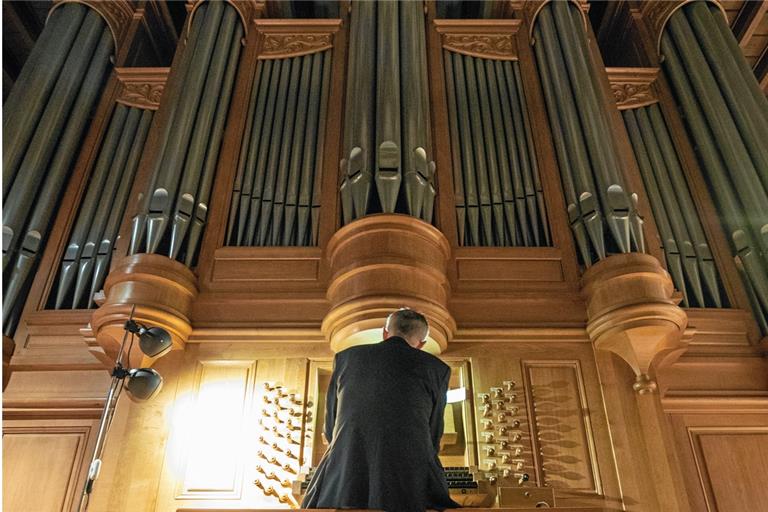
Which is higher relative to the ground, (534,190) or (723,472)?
(534,190)

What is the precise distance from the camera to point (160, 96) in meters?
6.94

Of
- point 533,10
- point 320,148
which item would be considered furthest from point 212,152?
point 533,10

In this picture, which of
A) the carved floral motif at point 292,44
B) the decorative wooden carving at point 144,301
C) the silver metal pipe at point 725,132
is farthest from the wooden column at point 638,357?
the carved floral motif at point 292,44

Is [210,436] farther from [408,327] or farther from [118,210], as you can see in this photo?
[118,210]

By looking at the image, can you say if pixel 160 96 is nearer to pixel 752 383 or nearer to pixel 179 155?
pixel 179 155

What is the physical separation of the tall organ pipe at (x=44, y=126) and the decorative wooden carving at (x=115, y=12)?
0.06m

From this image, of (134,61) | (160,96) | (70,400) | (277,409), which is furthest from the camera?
(134,61)

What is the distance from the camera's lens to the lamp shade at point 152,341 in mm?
3852

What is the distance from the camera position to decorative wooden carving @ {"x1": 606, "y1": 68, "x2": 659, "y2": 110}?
6.87 m

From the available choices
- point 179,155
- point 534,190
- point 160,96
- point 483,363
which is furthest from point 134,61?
point 483,363

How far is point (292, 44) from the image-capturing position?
708 centimetres

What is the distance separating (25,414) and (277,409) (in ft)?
5.39

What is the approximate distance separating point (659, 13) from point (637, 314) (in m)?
4.28

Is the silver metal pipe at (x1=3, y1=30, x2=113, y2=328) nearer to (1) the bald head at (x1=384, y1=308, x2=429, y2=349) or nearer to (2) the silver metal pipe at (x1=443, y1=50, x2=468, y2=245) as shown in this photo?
(2) the silver metal pipe at (x1=443, y1=50, x2=468, y2=245)
